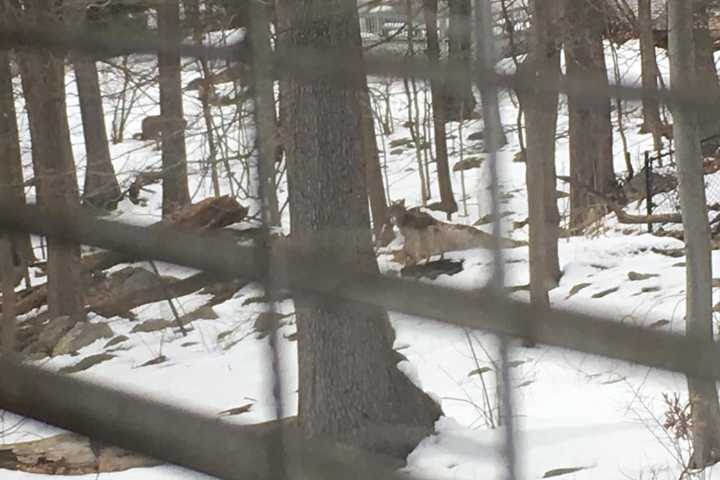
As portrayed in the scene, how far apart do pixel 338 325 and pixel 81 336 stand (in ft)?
2.31

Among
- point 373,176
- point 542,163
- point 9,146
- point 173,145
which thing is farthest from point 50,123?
point 542,163

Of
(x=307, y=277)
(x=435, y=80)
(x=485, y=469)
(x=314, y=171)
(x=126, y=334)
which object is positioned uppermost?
(x=435, y=80)

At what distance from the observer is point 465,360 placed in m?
4.30

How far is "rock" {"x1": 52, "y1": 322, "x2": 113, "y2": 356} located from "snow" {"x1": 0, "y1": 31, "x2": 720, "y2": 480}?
7cm

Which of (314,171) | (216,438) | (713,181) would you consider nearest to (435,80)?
(216,438)

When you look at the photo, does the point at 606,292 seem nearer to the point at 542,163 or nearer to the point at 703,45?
the point at 703,45

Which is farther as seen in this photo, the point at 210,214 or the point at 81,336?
the point at 81,336

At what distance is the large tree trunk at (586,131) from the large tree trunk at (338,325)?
0.69m

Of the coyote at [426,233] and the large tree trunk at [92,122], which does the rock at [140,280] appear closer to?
the coyote at [426,233]

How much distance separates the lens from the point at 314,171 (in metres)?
3.94

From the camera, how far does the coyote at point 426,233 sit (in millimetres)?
3301

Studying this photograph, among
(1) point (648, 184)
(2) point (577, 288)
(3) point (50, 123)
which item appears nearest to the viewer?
(2) point (577, 288)

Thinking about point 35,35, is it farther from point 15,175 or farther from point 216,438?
point 15,175

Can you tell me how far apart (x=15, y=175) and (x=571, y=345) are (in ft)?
12.9
